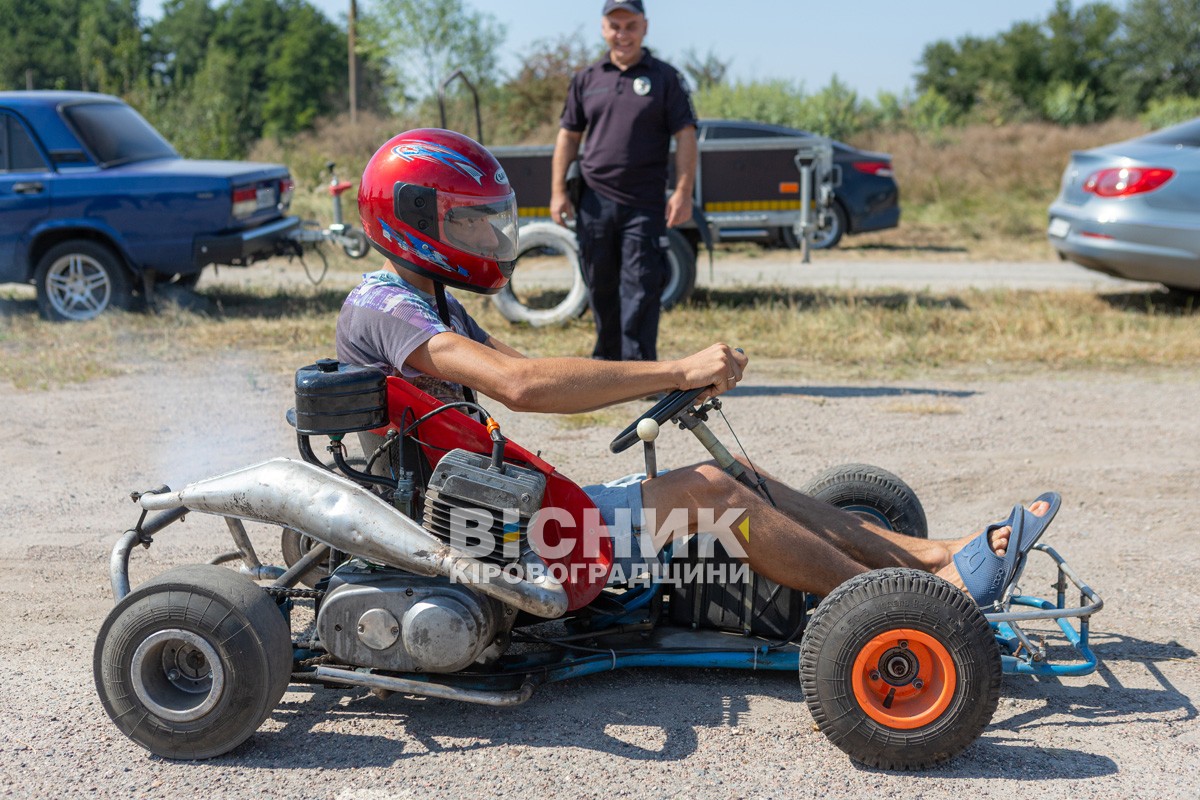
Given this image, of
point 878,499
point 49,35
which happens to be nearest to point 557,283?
point 878,499

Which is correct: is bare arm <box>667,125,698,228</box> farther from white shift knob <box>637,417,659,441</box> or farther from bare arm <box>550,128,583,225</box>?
white shift knob <box>637,417,659,441</box>

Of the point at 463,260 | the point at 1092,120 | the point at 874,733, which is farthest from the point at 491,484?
the point at 1092,120

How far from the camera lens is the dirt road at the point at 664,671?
316 centimetres

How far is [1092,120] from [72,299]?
35.4 m

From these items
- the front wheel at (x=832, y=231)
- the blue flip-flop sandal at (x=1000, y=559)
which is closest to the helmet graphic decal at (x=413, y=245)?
the blue flip-flop sandal at (x=1000, y=559)

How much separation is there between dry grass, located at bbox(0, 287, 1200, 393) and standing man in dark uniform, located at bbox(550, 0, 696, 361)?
56.4 inches

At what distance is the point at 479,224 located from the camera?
3.44m

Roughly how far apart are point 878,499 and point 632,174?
11.5ft

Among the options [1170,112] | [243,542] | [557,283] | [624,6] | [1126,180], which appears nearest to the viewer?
[243,542]

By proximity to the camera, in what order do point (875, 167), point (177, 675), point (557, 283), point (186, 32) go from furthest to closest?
point (186, 32), point (875, 167), point (557, 283), point (177, 675)

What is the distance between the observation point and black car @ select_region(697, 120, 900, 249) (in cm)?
1443

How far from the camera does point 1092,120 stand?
125 feet

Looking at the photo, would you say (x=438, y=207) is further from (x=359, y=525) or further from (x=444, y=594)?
(x=444, y=594)

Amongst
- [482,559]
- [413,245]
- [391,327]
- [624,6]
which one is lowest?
[482,559]
